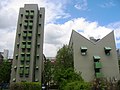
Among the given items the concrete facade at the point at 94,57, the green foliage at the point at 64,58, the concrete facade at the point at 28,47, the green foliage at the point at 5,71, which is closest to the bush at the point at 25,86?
the green foliage at the point at 64,58

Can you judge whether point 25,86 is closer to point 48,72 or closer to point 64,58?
point 64,58

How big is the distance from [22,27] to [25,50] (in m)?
7.47

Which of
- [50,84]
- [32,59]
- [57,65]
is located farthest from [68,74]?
[50,84]

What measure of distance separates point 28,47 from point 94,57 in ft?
67.3

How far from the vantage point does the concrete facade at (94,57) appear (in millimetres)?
50188

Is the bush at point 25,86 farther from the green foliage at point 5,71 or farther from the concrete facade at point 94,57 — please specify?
the green foliage at point 5,71

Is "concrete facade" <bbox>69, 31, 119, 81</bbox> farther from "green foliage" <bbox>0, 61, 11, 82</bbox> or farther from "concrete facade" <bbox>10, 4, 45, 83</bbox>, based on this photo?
"green foliage" <bbox>0, 61, 11, 82</bbox>

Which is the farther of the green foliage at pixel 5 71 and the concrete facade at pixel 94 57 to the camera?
the green foliage at pixel 5 71

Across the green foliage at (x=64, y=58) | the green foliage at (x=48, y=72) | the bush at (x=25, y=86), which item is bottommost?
the bush at (x=25, y=86)

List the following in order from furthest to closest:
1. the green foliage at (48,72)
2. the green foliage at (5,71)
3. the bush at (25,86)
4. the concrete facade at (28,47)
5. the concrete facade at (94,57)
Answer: the green foliage at (48,72)
the green foliage at (5,71)
the concrete facade at (28,47)
the concrete facade at (94,57)
the bush at (25,86)

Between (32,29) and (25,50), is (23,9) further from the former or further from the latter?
(25,50)

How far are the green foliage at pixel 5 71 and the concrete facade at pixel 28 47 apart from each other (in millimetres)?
3442

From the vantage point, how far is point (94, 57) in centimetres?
5044

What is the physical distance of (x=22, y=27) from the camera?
60188 mm
